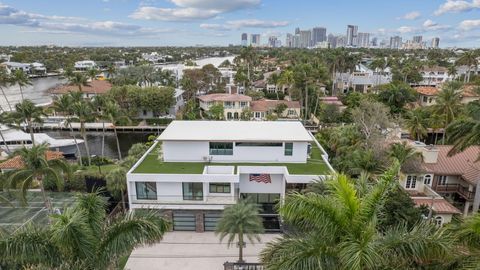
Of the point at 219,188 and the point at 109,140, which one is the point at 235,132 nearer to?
the point at 219,188

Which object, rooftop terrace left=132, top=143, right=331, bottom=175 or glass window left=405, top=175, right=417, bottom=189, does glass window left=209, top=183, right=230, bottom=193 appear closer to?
rooftop terrace left=132, top=143, right=331, bottom=175

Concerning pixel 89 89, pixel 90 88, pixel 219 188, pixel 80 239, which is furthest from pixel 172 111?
pixel 80 239

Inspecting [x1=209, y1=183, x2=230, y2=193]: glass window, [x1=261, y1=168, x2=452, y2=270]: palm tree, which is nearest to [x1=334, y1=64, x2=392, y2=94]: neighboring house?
[x1=209, y1=183, x2=230, y2=193]: glass window

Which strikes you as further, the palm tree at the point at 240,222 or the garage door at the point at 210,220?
the garage door at the point at 210,220

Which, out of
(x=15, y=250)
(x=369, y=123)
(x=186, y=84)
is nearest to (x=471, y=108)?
(x=369, y=123)

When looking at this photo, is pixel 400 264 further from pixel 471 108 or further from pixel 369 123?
pixel 369 123

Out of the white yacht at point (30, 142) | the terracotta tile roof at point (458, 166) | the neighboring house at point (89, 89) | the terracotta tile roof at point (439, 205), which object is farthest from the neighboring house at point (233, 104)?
the terracotta tile roof at point (439, 205)

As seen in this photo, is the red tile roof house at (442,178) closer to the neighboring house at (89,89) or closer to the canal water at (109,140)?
the canal water at (109,140)
